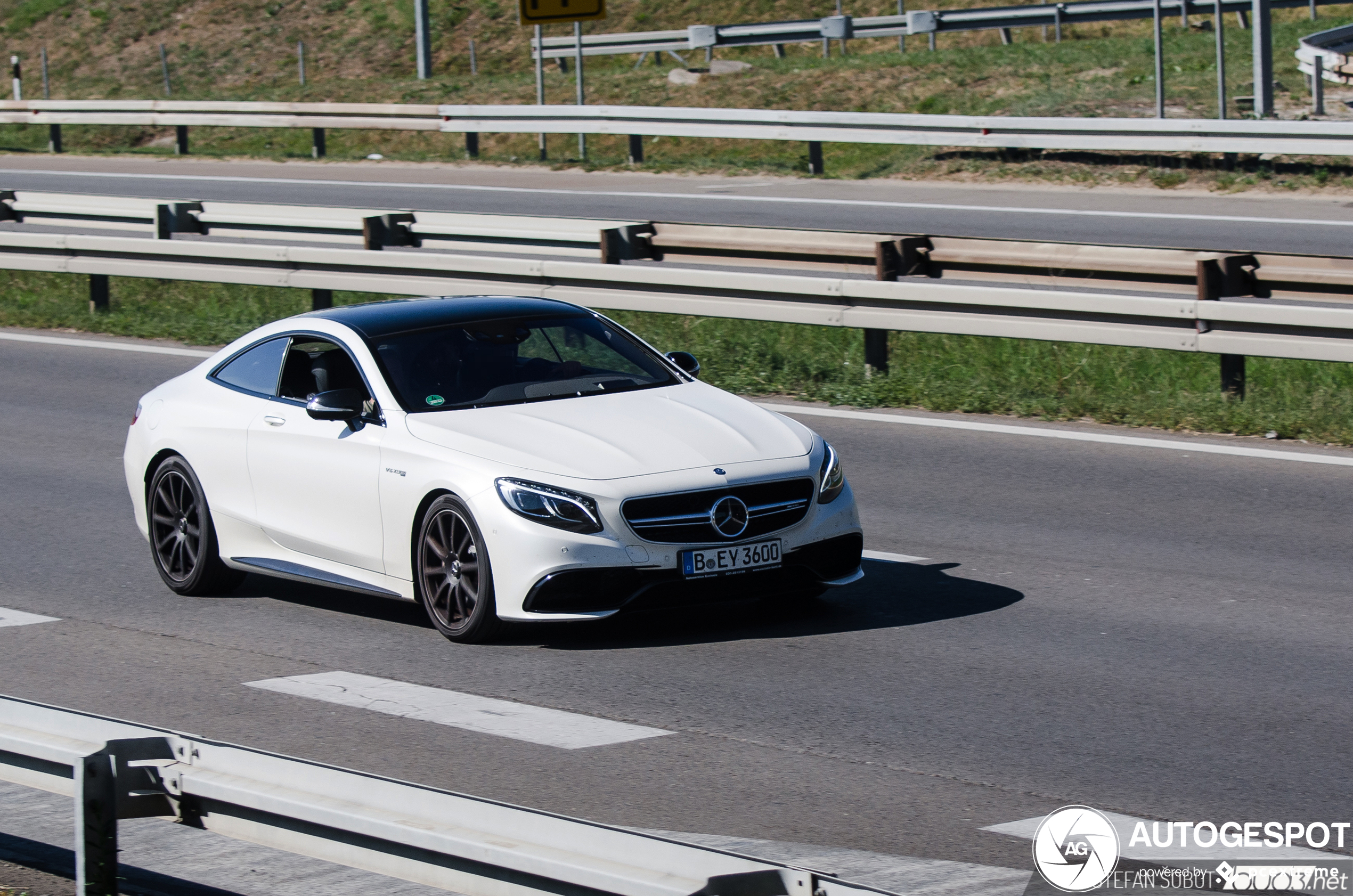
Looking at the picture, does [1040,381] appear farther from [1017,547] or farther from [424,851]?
[424,851]

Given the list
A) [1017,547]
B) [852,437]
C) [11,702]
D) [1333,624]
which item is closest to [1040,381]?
[852,437]

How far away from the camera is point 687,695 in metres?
7.21

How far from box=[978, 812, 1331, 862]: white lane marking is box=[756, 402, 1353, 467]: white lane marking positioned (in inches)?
240

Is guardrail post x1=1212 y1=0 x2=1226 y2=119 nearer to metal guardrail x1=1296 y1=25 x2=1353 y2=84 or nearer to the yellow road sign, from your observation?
metal guardrail x1=1296 y1=25 x2=1353 y2=84

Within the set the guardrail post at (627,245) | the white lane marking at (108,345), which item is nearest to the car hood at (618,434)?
the guardrail post at (627,245)

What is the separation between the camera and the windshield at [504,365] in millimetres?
8695

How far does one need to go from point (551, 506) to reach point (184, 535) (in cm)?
254

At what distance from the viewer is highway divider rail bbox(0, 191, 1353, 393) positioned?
12531mm

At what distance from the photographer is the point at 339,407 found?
8.57 meters

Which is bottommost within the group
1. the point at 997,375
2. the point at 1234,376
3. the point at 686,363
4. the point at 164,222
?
the point at 997,375

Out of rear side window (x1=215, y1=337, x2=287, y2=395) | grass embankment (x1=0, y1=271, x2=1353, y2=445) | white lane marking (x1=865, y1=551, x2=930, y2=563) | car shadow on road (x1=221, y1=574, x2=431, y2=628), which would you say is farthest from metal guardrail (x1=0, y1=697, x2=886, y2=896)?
grass embankment (x1=0, y1=271, x2=1353, y2=445)

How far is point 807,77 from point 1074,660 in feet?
87.3

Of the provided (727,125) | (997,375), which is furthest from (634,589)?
(727,125)

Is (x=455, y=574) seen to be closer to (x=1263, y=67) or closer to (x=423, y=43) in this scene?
(x=1263, y=67)
